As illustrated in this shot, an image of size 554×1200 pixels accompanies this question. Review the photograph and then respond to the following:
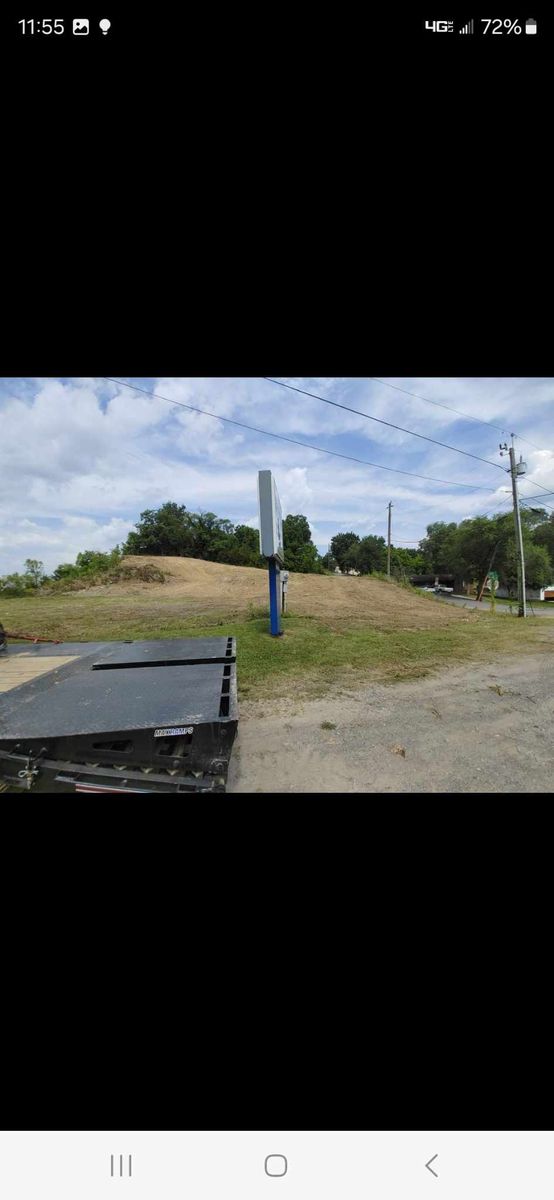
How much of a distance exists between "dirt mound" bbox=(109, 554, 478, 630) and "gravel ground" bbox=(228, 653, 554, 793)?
4.37m

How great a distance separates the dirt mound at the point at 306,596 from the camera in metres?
9.70

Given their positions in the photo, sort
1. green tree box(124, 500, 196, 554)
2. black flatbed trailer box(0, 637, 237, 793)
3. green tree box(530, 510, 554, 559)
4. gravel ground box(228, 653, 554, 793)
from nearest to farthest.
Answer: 1. black flatbed trailer box(0, 637, 237, 793)
2. gravel ground box(228, 653, 554, 793)
3. green tree box(124, 500, 196, 554)
4. green tree box(530, 510, 554, 559)

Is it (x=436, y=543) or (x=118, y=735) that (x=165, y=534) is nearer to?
(x=118, y=735)

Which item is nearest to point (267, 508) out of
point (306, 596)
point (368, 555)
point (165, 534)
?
point (306, 596)

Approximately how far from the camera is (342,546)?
1746 inches

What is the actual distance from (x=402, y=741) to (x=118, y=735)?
224 cm

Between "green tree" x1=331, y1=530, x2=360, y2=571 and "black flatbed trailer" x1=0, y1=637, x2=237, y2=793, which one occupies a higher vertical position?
"green tree" x1=331, y1=530, x2=360, y2=571

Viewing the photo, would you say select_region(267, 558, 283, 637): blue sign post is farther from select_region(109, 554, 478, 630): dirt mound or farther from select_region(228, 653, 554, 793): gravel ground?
select_region(228, 653, 554, 793): gravel ground

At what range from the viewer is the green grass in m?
4.70

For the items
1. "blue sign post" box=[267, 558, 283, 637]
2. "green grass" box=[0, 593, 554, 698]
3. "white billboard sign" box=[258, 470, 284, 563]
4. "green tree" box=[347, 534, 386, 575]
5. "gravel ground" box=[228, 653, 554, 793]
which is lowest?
"gravel ground" box=[228, 653, 554, 793]
